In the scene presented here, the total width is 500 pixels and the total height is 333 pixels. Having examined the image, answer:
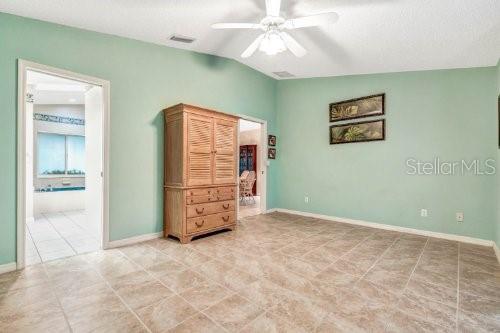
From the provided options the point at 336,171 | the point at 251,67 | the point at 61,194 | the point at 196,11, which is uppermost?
the point at 251,67

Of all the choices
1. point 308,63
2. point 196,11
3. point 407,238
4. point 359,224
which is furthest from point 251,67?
point 407,238

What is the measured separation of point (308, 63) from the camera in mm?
4273

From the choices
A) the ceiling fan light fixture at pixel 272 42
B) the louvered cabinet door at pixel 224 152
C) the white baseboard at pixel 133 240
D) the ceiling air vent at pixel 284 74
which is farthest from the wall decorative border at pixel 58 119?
the ceiling fan light fixture at pixel 272 42

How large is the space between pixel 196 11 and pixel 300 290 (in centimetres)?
309

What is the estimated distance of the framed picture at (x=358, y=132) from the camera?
14.3 ft

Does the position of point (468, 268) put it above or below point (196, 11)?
below

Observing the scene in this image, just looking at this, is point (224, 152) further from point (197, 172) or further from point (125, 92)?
point (125, 92)

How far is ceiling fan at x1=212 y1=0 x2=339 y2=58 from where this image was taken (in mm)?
2279

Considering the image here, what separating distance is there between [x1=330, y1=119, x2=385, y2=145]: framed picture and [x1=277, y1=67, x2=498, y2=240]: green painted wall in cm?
11

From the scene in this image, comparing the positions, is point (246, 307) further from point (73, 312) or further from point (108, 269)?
point (108, 269)

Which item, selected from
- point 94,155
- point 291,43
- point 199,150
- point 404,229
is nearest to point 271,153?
point 199,150

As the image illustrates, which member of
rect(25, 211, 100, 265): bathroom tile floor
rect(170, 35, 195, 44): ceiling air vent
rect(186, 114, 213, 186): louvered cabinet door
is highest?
rect(170, 35, 195, 44): ceiling air vent

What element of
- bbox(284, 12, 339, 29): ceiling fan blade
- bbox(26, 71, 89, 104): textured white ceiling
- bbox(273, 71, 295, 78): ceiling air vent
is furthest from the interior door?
bbox(273, 71, 295, 78): ceiling air vent

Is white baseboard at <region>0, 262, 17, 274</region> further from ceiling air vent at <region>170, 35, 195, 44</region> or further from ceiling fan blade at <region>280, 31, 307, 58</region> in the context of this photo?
ceiling fan blade at <region>280, 31, 307, 58</region>
